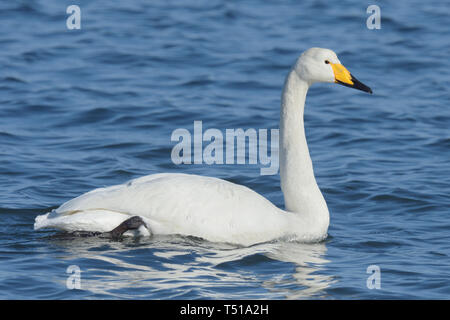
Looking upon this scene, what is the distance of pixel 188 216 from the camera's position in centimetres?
848

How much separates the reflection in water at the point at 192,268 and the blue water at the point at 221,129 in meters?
0.02

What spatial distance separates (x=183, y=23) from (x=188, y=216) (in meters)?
12.6

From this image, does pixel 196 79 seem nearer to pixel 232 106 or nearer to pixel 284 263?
pixel 232 106

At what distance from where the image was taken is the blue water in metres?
7.95

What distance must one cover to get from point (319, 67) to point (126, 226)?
100 inches
